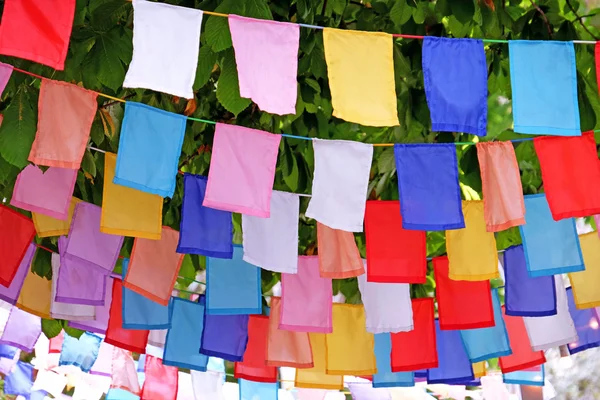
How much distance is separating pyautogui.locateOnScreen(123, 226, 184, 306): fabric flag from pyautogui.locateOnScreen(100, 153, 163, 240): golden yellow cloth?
380 mm

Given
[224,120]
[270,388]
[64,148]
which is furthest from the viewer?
[270,388]

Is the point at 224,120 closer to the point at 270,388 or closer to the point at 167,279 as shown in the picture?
the point at 167,279

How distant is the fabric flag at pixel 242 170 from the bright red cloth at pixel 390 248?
58 centimetres

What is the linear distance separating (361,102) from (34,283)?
2172 millimetres

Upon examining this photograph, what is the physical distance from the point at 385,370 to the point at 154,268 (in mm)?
1283

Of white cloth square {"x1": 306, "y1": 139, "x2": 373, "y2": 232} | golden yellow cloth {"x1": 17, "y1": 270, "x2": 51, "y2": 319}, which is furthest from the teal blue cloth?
golden yellow cloth {"x1": 17, "y1": 270, "x2": 51, "y2": 319}

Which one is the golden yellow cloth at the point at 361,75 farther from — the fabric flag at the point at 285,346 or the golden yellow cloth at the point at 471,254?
the fabric flag at the point at 285,346

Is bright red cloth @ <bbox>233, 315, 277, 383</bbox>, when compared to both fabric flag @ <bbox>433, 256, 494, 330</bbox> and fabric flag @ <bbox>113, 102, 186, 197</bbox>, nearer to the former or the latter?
fabric flag @ <bbox>433, 256, 494, 330</bbox>

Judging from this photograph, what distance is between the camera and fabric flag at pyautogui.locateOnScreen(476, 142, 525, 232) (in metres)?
3.81

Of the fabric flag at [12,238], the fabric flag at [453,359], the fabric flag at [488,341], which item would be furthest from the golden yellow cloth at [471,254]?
the fabric flag at [12,238]

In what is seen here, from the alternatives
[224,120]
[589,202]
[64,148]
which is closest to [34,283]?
[224,120]

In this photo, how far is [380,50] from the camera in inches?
135

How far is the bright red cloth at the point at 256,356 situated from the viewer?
4.91 meters

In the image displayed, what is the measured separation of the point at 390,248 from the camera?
407 cm
